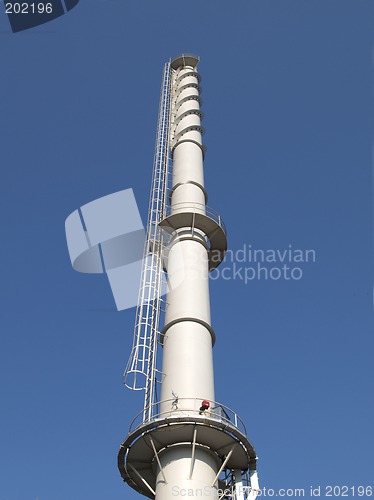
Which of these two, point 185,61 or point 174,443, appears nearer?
point 174,443

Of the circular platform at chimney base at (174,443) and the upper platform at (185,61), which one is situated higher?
the upper platform at (185,61)

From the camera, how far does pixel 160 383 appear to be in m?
22.4

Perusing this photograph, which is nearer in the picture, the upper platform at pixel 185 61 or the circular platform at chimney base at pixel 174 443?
the circular platform at chimney base at pixel 174 443

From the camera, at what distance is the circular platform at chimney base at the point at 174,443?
19.2 metres

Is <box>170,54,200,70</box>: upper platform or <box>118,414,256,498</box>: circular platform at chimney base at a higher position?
<box>170,54,200,70</box>: upper platform

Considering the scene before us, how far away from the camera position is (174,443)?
19.6m

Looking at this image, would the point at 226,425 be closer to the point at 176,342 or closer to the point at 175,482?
the point at 175,482

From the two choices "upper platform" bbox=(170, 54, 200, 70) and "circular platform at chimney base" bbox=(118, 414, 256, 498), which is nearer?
"circular platform at chimney base" bbox=(118, 414, 256, 498)

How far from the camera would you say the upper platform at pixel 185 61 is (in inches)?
1650

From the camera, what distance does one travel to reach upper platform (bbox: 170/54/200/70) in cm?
4191

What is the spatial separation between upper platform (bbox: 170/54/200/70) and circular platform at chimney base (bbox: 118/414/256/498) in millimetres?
29453

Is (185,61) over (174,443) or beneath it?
over

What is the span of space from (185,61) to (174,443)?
97.6 ft

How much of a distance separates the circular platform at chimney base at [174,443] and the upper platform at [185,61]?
2945 cm
